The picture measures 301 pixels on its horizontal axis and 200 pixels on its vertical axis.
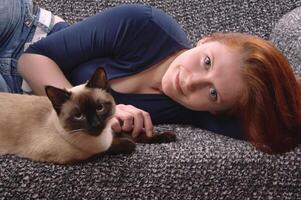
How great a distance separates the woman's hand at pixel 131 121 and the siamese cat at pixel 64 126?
6 centimetres

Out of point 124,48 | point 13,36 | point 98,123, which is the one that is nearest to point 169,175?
point 98,123

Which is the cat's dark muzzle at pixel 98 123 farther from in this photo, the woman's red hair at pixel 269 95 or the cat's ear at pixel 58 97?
the woman's red hair at pixel 269 95

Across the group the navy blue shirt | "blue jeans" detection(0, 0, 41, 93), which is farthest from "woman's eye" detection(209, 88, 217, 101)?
"blue jeans" detection(0, 0, 41, 93)

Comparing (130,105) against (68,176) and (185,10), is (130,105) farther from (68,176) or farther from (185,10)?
(185,10)

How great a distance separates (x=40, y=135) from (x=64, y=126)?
9 cm

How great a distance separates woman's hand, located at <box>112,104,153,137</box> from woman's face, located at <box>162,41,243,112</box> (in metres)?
0.14

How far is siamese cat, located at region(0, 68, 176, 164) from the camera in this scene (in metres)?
1.01

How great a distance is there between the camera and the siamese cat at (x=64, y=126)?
101 centimetres

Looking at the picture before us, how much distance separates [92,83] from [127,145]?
17 cm

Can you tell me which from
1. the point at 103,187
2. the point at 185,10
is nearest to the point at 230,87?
the point at 103,187

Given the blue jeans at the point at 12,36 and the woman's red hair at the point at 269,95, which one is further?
the blue jeans at the point at 12,36

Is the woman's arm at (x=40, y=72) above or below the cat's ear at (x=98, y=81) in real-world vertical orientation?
below

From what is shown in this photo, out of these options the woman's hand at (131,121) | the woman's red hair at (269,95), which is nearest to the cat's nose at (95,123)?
the woman's hand at (131,121)

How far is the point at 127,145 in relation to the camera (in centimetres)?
108
